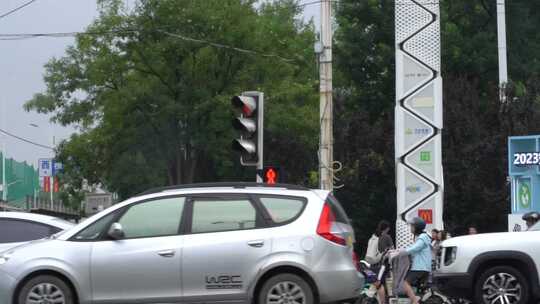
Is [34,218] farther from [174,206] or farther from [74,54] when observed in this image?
[74,54]

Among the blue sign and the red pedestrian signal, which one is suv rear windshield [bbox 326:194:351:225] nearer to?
the red pedestrian signal

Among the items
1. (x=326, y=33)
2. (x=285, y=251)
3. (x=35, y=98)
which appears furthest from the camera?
(x=35, y=98)

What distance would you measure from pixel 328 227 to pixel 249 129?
15.8 feet

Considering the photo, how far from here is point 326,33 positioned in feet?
74.8

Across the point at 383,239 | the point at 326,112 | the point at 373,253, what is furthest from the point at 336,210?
the point at 326,112

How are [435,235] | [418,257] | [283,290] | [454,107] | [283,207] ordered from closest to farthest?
[283,290], [283,207], [418,257], [435,235], [454,107]

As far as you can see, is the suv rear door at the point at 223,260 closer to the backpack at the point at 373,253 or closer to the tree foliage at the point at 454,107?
the backpack at the point at 373,253

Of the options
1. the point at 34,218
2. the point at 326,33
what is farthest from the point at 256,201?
the point at 326,33

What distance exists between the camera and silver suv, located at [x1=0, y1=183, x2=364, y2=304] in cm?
1273

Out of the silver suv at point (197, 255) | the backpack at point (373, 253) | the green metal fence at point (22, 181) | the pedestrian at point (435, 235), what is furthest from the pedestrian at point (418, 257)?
the green metal fence at point (22, 181)

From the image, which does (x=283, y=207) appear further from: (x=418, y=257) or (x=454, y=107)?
(x=454, y=107)

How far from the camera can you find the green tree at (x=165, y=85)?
40.5 metres

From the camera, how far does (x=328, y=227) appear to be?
12922mm

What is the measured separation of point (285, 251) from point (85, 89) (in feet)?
102
